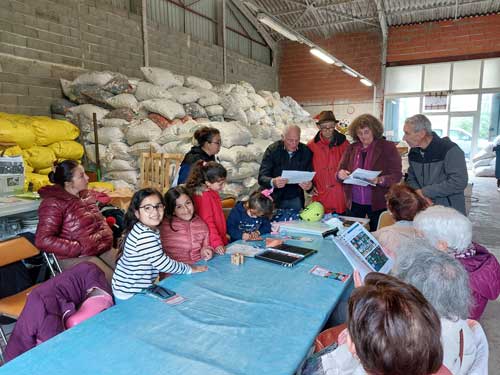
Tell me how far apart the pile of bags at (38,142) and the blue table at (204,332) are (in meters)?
2.93

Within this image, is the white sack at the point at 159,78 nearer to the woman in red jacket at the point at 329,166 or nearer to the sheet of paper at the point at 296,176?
the woman in red jacket at the point at 329,166

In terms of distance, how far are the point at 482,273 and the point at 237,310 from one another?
3.50ft

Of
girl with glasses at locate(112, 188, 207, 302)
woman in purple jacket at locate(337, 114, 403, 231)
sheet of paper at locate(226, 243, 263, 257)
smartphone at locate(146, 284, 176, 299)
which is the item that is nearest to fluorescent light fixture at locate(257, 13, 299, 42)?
woman in purple jacket at locate(337, 114, 403, 231)

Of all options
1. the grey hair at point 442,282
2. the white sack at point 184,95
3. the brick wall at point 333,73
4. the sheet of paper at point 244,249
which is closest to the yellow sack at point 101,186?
the white sack at point 184,95

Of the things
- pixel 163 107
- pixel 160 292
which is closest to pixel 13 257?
pixel 160 292

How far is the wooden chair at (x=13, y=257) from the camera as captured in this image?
1.89 meters

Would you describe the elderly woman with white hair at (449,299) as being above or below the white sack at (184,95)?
below

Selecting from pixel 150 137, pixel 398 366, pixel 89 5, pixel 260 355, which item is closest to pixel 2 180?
pixel 150 137

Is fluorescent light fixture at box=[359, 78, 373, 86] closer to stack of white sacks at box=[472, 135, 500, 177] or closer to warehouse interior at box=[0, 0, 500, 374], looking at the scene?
warehouse interior at box=[0, 0, 500, 374]

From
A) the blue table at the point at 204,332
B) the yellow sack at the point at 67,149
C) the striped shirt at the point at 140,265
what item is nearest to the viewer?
the blue table at the point at 204,332

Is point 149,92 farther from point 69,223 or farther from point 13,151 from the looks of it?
point 69,223

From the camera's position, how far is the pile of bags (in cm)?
376

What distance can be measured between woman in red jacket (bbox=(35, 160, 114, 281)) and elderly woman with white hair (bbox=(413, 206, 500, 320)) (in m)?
1.92

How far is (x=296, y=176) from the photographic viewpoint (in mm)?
2902
